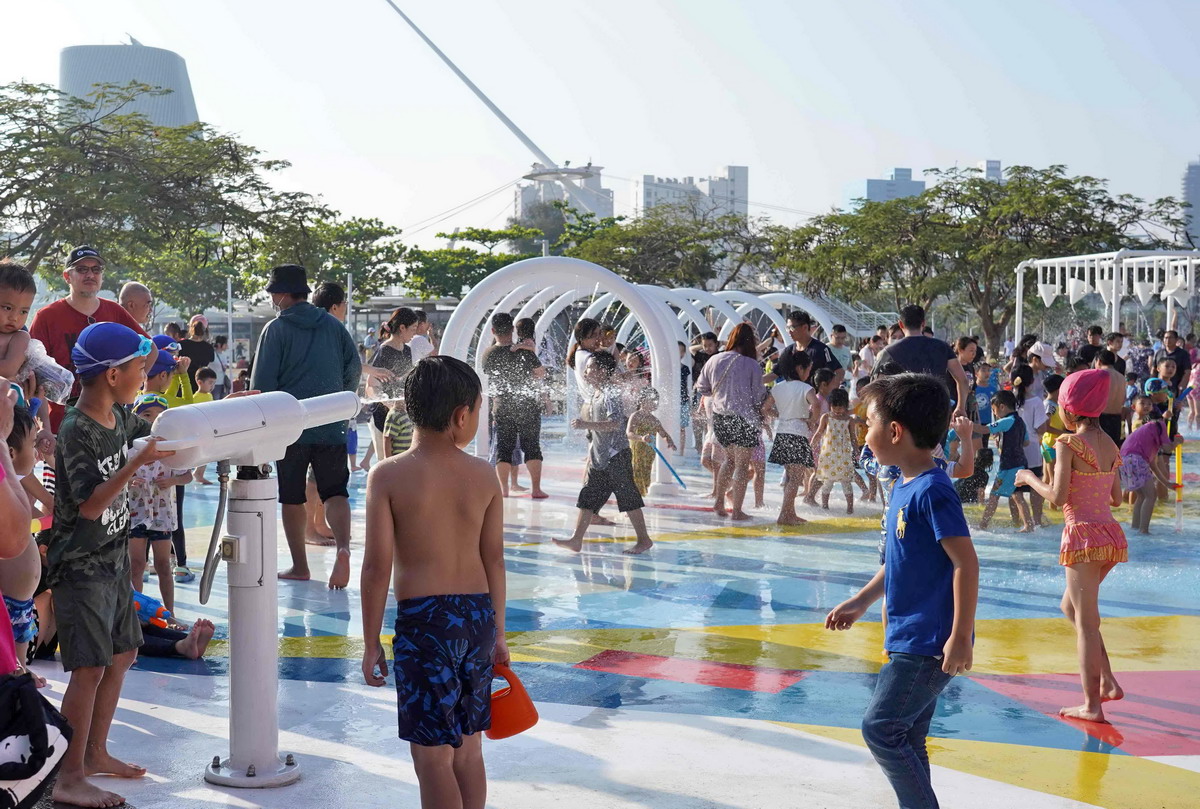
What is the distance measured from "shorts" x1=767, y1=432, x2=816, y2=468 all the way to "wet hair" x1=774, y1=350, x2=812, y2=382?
636 mm

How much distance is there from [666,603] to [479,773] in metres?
3.86

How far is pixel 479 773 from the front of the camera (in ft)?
11.0

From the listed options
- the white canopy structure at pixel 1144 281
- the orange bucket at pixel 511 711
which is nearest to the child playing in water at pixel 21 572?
the orange bucket at pixel 511 711

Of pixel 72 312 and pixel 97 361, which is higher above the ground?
pixel 72 312

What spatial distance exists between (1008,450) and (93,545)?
786 cm

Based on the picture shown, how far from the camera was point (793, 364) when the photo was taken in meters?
10.5

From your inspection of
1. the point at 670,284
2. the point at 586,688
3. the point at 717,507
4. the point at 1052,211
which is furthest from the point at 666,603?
the point at 670,284

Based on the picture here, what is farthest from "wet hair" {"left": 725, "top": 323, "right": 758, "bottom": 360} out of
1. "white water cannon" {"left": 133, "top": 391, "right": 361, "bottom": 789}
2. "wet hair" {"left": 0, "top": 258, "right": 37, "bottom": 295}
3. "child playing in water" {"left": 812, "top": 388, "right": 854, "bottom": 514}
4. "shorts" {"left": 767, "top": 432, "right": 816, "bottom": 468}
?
"white water cannon" {"left": 133, "top": 391, "right": 361, "bottom": 789}

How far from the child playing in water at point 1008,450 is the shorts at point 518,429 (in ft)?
12.9

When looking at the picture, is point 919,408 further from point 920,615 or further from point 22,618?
point 22,618

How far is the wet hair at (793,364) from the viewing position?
34.2 ft

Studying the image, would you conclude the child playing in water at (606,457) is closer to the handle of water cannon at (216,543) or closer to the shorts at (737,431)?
the shorts at (737,431)

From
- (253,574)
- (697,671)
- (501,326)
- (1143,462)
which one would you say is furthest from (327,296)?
(1143,462)

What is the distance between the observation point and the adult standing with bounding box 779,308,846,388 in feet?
34.1
